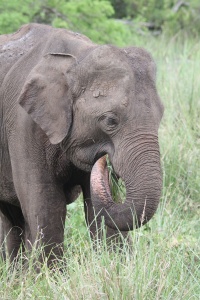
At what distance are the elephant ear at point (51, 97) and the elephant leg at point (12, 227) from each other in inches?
50.4

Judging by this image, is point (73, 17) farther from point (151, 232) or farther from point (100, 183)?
point (100, 183)

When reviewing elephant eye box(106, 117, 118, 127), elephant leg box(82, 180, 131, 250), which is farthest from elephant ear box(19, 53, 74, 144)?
elephant leg box(82, 180, 131, 250)

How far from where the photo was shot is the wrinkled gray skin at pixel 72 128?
5398mm

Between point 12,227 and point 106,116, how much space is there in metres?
1.74

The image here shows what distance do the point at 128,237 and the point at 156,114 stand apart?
957mm

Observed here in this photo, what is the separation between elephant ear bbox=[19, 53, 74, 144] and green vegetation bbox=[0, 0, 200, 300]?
0.73 metres

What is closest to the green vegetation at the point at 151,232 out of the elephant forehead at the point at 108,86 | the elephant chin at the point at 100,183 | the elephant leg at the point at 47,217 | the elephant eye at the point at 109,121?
the elephant leg at the point at 47,217

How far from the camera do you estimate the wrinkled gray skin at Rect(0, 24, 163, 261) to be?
5398 millimetres

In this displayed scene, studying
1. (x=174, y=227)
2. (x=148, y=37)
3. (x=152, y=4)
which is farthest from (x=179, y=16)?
(x=174, y=227)

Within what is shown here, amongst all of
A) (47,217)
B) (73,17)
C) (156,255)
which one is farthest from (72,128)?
(73,17)

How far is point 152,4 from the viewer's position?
1772cm

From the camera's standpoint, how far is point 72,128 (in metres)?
5.75

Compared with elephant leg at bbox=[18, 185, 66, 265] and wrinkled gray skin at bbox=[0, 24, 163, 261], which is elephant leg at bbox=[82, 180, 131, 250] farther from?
elephant leg at bbox=[18, 185, 66, 265]

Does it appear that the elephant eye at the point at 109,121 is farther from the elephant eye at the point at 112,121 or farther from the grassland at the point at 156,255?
the grassland at the point at 156,255
